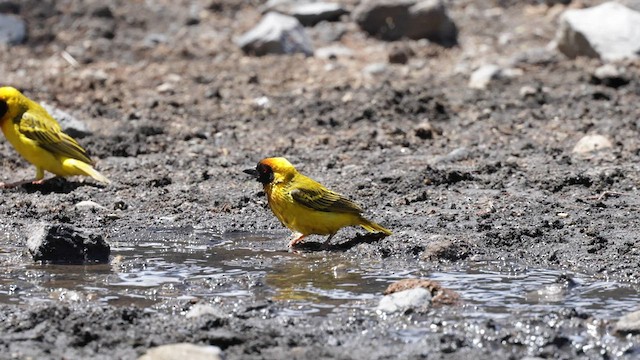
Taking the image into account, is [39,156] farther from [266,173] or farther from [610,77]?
[610,77]

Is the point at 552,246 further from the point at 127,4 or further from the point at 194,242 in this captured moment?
the point at 127,4

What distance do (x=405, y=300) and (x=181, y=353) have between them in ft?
4.94

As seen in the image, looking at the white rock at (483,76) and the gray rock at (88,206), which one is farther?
the white rock at (483,76)

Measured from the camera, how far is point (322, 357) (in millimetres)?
5691

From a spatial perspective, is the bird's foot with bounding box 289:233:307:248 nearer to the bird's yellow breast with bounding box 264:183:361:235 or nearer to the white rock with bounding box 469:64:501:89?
the bird's yellow breast with bounding box 264:183:361:235

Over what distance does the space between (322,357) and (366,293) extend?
1.42m

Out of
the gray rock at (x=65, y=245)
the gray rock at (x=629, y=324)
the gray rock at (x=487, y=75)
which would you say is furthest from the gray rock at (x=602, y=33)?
the gray rock at (x=629, y=324)

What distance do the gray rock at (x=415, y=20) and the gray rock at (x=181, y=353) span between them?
11.8 meters

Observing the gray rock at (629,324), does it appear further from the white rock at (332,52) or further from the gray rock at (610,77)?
the white rock at (332,52)

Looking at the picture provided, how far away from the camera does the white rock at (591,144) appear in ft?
36.2

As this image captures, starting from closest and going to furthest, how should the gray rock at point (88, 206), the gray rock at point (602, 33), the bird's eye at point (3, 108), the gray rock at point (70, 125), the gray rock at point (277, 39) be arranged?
1. the gray rock at point (88, 206)
2. the bird's eye at point (3, 108)
3. the gray rock at point (70, 125)
4. the gray rock at point (602, 33)
5. the gray rock at point (277, 39)

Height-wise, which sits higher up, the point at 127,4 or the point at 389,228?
the point at 127,4

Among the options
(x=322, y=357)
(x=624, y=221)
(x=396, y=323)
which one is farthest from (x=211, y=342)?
(x=624, y=221)

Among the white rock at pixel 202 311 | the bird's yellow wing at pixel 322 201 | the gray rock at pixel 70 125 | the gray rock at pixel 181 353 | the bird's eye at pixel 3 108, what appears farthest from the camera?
the gray rock at pixel 70 125
